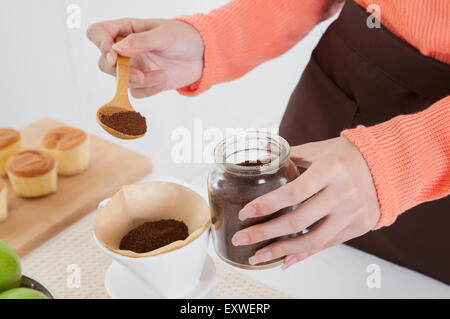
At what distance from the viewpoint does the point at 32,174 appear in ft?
2.91

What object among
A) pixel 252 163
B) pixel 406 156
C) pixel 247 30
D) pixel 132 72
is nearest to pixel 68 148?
pixel 132 72

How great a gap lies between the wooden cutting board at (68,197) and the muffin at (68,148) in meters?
0.02

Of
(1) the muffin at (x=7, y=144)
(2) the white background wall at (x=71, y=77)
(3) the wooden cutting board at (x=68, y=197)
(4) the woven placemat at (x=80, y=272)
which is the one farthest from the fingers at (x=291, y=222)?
(2) the white background wall at (x=71, y=77)

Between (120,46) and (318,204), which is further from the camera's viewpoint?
(120,46)

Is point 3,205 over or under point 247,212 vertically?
under

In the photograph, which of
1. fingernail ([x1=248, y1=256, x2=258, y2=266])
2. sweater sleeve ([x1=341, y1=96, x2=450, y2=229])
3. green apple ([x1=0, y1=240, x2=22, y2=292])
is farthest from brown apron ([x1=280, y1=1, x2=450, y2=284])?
green apple ([x1=0, y1=240, x2=22, y2=292])

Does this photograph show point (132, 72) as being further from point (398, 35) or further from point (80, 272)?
point (398, 35)

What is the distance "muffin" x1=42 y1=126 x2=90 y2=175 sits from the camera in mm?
977

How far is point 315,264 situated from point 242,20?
0.40 metres

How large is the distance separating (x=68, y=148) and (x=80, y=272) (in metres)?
0.30

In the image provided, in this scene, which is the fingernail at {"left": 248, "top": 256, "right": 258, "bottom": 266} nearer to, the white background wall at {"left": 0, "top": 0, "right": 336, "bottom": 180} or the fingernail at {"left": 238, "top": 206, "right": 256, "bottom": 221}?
the fingernail at {"left": 238, "top": 206, "right": 256, "bottom": 221}

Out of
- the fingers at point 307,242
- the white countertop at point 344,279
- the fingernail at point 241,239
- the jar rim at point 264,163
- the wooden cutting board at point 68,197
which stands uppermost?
the jar rim at point 264,163

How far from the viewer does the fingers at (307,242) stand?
0.53m

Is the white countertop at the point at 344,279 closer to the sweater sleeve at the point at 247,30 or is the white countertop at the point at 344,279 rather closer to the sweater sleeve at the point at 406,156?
the sweater sleeve at the point at 406,156
